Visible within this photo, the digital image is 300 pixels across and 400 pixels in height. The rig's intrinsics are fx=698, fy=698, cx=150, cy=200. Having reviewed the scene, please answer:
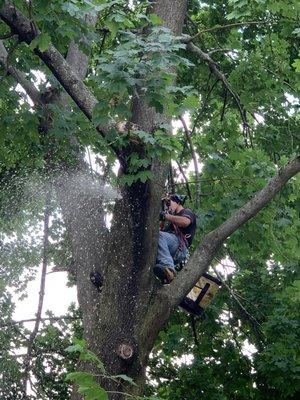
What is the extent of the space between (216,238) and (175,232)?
929 mm

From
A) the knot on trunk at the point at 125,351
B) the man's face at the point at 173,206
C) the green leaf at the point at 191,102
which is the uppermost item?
the man's face at the point at 173,206

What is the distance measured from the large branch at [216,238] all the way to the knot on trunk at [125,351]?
18.9 inches

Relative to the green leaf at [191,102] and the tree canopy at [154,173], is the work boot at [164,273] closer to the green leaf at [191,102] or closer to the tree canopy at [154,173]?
the tree canopy at [154,173]

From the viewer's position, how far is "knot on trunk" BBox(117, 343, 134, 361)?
4400mm

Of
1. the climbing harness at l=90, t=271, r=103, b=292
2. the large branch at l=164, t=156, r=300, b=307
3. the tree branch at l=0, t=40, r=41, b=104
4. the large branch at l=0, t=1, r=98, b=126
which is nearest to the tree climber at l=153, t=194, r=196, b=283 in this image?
the large branch at l=164, t=156, r=300, b=307

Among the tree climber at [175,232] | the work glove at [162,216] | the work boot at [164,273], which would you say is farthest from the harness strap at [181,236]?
the work boot at [164,273]

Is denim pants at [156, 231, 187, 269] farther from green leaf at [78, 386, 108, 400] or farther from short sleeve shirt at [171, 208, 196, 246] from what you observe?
green leaf at [78, 386, 108, 400]

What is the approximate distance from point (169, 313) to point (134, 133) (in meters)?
1.25

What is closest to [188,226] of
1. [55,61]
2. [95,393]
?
[55,61]

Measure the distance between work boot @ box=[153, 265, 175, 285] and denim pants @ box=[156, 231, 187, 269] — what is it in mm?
37

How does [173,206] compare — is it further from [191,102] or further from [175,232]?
[191,102]

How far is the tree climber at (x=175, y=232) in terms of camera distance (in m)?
5.22

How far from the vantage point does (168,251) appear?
17.1 ft

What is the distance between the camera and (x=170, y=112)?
4.90 metres
